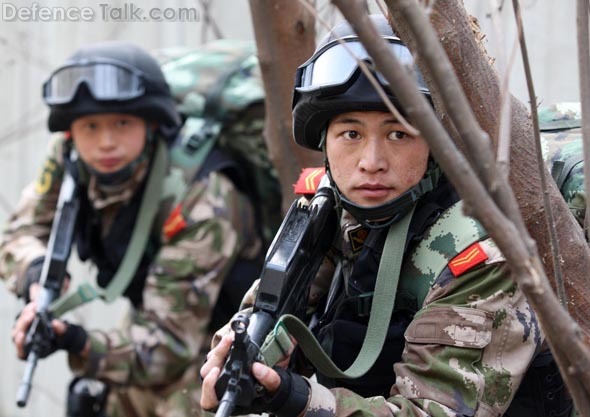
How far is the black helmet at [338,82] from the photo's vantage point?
2.62 m

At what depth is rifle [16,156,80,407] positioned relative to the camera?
459 cm

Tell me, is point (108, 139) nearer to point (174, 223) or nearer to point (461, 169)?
point (174, 223)

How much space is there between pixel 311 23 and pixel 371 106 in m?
1.00

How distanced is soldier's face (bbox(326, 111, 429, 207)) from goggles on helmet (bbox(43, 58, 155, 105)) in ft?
8.05

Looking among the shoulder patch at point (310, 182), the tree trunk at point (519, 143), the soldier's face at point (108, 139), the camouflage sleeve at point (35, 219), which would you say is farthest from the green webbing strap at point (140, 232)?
the tree trunk at point (519, 143)

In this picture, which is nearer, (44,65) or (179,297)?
(179,297)

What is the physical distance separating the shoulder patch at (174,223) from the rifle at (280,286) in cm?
219

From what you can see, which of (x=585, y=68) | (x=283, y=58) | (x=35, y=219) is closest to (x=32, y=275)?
(x=35, y=219)

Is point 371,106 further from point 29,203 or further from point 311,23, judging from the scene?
point 29,203

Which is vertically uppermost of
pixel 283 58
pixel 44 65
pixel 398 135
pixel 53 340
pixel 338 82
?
pixel 44 65

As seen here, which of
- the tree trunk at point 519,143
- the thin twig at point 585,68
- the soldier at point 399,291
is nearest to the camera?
the thin twig at point 585,68

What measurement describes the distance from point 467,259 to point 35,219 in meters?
3.29

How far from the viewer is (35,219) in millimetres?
5426

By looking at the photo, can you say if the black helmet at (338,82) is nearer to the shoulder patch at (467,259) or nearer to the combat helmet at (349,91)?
the combat helmet at (349,91)
